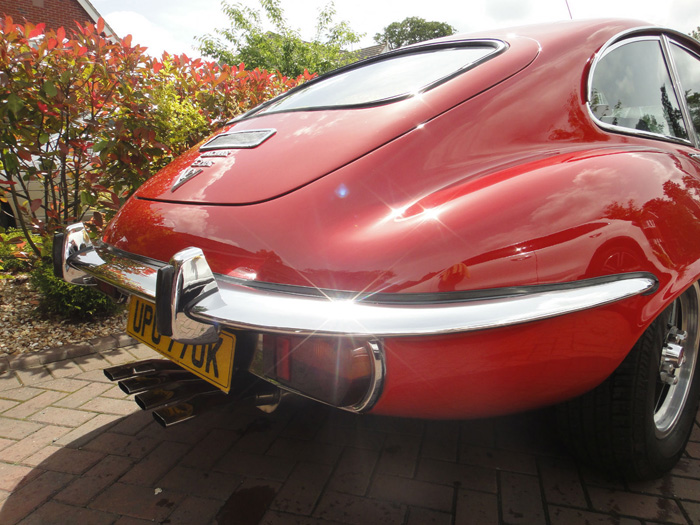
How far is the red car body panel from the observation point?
1205 millimetres

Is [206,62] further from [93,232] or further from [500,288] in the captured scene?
[500,288]

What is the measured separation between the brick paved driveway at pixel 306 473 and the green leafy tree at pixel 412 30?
2225 inches

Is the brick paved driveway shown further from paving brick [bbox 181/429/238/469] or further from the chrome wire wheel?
the chrome wire wheel

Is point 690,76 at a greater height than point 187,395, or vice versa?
point 690,76

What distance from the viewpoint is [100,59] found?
3.46m

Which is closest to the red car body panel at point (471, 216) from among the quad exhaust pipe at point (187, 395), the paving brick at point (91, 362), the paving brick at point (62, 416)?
the quad exhaust pipe at point (187, 395)

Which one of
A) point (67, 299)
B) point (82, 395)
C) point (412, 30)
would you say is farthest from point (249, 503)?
point (412, 30)

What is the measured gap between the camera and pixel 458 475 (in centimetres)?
184

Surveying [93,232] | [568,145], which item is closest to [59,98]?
[93,232]

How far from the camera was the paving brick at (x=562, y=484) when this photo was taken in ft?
5.53

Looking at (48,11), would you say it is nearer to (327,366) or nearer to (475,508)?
(327,366)

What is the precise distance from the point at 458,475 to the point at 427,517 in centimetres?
27

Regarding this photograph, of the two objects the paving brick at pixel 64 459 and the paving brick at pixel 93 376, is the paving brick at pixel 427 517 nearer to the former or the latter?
the paving brick at pixel 64 459

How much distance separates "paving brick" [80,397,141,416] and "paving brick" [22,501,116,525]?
2.20ft
